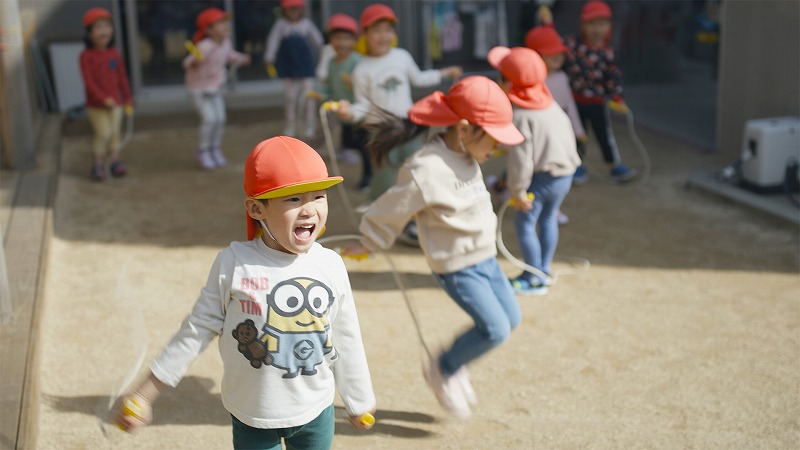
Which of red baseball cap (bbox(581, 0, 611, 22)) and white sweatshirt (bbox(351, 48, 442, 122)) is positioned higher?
red baseball cap (bbox(581, 0, 611, 22))

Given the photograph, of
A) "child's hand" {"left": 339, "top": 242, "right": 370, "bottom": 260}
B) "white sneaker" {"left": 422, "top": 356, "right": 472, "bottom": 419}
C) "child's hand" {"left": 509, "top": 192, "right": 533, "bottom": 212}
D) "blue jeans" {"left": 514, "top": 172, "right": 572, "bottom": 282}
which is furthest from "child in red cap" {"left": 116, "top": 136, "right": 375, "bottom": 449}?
"blue jeans" {"left": 514, "top": 172, "right": 572, "bottom": 282}

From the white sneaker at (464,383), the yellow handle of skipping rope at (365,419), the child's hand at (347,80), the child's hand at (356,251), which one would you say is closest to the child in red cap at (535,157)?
the white sneaker at (464,383)

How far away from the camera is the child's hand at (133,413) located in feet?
10.0

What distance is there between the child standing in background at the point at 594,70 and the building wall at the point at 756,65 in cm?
143

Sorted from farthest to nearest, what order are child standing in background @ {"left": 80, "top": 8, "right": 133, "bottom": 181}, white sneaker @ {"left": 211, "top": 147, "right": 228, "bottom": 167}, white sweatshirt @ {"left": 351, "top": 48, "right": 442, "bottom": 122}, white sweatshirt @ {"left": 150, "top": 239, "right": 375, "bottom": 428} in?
white sneaker @ {"left": 211, "top": 147, "right": 228, "bottom": 167} → child standing in background @ {"left": 80, "top": 8, "right": 133, "bottom": 181} → white sweatshirt @ {"left": 351, "top": 48, "right": 442, "bottom": 122} → white sweatshirt @ {"left": 150, "top": 239, "right": 375, "bottom": 428}

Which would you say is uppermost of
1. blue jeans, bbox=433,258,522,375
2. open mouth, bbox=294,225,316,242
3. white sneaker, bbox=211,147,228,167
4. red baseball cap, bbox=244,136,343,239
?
red baseball cap, bbox=244,136,343,239

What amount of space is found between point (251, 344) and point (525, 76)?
310 centimetres

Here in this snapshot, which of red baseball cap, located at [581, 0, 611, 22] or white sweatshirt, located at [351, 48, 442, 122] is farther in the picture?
red baseball cap, located at [581, 0, 611, 22]

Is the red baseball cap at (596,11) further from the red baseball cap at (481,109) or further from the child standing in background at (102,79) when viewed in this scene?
the red baseball cap at (481,109)

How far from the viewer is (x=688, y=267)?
262 inches

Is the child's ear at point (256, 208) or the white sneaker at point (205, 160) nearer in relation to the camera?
the child's ear at point (256, 208)

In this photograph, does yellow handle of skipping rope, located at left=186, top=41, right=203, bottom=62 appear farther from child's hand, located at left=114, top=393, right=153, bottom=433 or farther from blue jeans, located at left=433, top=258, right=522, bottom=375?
child's hand, located at left=114, top=393, right=153, bottom=433

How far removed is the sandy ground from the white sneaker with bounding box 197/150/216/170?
83 cm

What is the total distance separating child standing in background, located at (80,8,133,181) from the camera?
8.71 m
